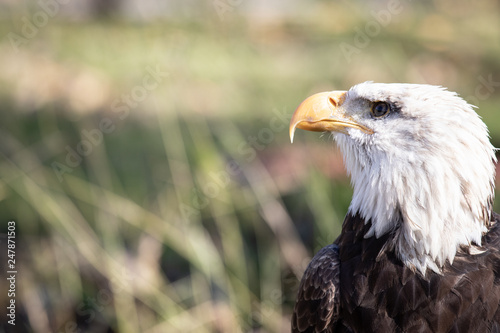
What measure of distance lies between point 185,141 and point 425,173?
4.98 meters

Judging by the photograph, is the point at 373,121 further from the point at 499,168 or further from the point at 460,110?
the point at 499,168

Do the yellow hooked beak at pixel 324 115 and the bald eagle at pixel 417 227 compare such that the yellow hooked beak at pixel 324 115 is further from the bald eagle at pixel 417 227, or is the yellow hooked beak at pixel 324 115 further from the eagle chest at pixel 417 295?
the eagle chest at pixel 417 295

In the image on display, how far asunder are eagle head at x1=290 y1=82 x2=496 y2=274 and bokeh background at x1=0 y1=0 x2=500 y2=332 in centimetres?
69

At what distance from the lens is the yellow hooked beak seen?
Result: 9.25 feet

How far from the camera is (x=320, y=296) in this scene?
8.91 ft

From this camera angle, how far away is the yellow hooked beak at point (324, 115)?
111 inches

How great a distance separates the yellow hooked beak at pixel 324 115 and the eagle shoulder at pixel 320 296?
0.54 metres

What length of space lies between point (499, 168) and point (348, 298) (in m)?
3.30

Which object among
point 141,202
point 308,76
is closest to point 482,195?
point 141,202

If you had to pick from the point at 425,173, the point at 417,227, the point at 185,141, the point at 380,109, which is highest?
the point at 185,141

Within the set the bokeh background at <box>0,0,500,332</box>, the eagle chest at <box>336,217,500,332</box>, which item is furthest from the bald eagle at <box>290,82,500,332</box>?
the bokeh background at <box>0,0,500,332</box>

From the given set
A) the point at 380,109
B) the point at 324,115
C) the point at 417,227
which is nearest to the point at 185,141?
the point at 324,115

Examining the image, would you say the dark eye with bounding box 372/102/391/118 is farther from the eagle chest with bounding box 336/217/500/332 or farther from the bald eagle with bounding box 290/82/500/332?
the eagle chest with bounding box 336/217/500/332

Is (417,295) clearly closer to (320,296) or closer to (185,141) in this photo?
(320,296)
